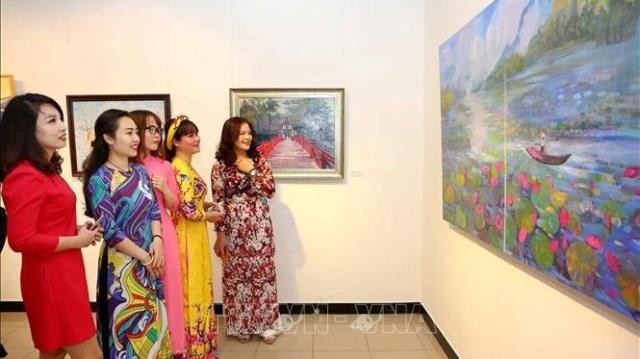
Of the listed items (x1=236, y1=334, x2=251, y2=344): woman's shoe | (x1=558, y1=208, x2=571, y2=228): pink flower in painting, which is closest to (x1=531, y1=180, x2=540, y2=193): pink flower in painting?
(x1=558, y1=208, x2=571, y2=228): pink flower in painting

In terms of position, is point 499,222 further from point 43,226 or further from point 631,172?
point 43,226

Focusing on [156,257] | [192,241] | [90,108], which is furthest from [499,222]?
[90,108]

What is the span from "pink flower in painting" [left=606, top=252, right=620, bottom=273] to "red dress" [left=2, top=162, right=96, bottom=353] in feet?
6.10

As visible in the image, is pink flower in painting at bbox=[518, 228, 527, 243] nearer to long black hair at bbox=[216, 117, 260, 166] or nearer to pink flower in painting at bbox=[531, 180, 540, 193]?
pink flower in painting at bbox=[531, 180, 540, 193]

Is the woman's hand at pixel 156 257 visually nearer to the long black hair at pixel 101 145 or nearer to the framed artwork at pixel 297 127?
the long black hair at pixel 101 145

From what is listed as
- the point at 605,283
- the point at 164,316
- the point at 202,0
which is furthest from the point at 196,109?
the point at 605,283

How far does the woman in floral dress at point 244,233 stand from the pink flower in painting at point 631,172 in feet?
6.88

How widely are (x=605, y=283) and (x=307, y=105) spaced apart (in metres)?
2.41

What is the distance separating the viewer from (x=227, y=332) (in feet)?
9.40

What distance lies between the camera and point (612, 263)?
1058 millimetres

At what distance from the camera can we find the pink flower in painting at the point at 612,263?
41.0 inches

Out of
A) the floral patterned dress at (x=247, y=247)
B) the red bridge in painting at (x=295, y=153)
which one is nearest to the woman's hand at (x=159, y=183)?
the floral patterned dress at (x=247, y=247)

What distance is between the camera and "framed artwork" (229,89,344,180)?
124 inches

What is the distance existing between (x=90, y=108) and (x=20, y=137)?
6.04 feet
